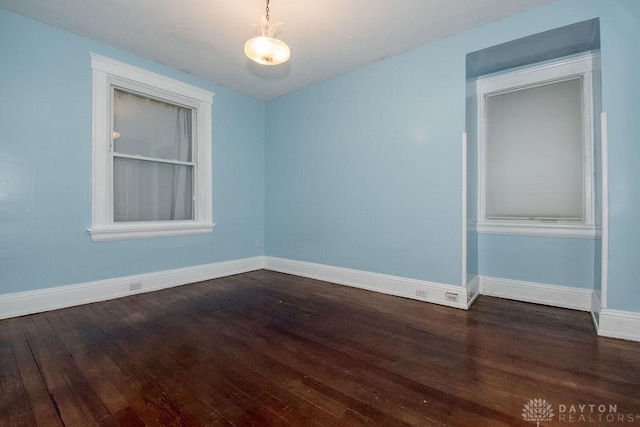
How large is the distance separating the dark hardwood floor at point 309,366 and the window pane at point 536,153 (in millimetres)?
1095

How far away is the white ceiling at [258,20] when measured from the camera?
8.10 feet

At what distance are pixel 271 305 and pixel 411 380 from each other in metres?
1.69

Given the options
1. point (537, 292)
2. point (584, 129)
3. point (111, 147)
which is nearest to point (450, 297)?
point (537, 292)

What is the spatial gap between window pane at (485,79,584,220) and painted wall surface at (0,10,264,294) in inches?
163

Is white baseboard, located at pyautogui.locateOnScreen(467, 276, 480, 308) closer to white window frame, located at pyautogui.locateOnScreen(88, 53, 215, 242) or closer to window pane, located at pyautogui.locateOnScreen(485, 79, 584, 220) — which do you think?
window pane, located at pyautogui.locateOnScreen(485, 79, 584, 220)

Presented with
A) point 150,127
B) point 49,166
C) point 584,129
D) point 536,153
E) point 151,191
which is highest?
point 150,127

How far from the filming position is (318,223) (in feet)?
13.3

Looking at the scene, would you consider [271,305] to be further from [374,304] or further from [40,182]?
[40,182]

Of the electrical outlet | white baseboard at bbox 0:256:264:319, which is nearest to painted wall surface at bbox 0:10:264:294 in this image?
white baseboard at bbox 0:256:264:319

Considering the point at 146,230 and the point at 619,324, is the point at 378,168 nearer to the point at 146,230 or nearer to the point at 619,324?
the point at 619,324

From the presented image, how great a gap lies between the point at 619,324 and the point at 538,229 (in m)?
1.09

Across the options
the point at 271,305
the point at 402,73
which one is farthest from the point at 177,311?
the point at 402,73

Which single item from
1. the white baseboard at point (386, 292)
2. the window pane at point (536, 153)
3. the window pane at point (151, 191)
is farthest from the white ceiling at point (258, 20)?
the white baseboard at point (386, 292)

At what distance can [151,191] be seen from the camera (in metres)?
3.60
